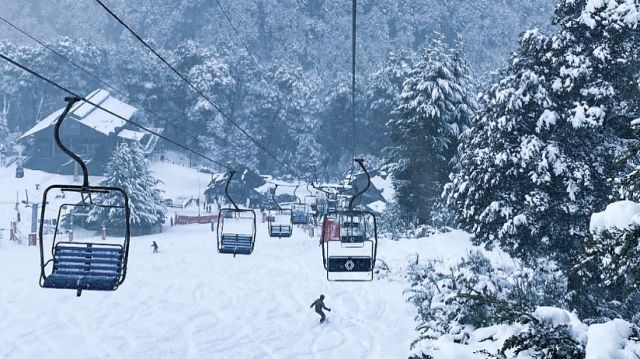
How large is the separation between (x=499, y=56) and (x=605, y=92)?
109281mm

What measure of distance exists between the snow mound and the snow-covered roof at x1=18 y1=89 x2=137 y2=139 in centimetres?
6897

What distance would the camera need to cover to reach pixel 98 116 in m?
73.2

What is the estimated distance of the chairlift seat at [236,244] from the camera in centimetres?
1546

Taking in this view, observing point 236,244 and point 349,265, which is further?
point 236,244

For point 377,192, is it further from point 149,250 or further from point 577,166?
point 577,166

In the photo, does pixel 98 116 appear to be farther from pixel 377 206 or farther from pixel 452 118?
pixel 452 118

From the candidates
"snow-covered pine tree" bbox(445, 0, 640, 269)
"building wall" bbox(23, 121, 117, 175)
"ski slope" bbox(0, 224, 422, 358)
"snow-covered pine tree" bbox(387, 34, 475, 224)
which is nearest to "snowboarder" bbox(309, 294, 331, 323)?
"ski slope" bbox(0, 224, 422, 358)

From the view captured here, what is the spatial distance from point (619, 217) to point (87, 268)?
725 centimetres

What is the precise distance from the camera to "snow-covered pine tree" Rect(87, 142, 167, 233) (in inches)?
1880

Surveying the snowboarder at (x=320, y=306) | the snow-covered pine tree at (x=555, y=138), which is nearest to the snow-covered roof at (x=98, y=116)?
the snowboarder at (x=320, y=306)

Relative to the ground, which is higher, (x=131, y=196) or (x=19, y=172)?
(x=19, y=172)

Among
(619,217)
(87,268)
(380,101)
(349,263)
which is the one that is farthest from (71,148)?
(619,217)

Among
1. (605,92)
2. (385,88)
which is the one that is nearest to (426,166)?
(605,92)

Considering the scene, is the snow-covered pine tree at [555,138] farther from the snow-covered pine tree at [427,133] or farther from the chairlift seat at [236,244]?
the snow-covered pine tree at [427,133]
